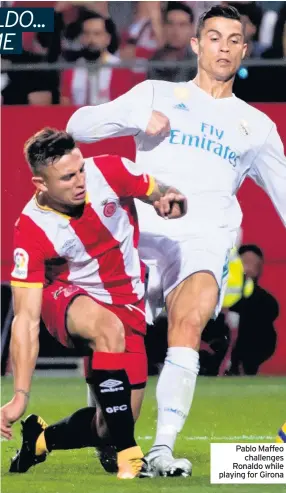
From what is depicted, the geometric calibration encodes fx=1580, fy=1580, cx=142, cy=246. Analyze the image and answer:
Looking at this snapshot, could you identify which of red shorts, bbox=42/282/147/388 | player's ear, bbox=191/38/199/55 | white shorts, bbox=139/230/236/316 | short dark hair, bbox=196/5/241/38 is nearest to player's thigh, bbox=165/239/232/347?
white shorts, bbox=139/230/236/316

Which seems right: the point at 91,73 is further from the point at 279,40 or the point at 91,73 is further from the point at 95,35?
the point at 279,40

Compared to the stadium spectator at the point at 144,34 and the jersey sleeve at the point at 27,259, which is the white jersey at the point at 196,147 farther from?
the stadium spectator at the point at 144,34

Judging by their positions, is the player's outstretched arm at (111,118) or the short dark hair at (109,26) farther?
the short dark hair at (109,26)

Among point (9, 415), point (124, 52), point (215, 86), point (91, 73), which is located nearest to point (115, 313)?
point (9, 415)

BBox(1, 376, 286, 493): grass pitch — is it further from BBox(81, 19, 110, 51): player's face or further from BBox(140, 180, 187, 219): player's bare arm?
BBox(81, 19, 110, 51): player's face

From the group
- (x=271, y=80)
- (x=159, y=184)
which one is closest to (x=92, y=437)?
(x=159, y=184)

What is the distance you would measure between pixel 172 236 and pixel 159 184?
0.75 metres

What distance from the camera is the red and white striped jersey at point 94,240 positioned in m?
5.75

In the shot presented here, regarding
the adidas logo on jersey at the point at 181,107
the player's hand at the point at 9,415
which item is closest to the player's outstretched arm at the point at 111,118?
the adidas logo on jersey at the point at 181,107

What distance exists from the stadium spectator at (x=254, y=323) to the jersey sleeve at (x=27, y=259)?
4.56 metres

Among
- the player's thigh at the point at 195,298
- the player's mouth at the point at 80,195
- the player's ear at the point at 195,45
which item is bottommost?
the player's thigh at the point at 195,298

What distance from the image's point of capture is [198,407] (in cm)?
861

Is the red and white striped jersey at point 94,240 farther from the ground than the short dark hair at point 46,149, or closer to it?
closer to it

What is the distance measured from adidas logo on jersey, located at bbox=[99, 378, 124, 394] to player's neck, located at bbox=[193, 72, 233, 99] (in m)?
1.63
